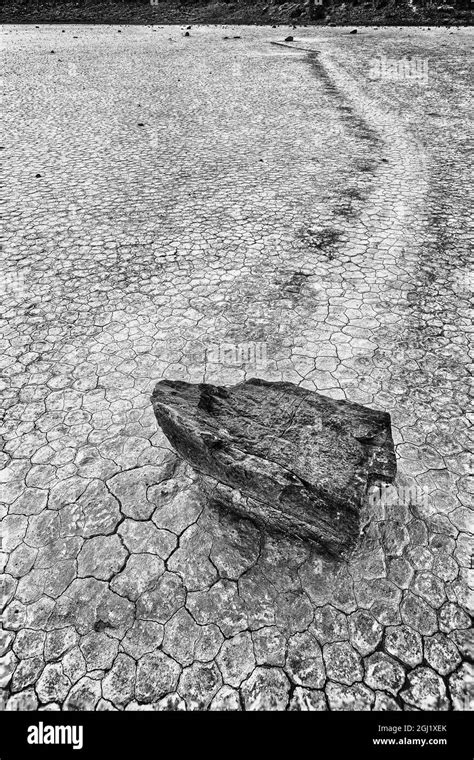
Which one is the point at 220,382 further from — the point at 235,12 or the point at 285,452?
the point at 235,12

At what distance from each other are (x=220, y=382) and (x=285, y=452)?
936 mm

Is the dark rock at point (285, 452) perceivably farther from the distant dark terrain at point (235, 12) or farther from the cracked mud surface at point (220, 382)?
the distant dark terrain at point (235, 12)

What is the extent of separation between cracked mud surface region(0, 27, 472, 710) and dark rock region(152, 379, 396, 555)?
185mm

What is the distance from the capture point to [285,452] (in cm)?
204

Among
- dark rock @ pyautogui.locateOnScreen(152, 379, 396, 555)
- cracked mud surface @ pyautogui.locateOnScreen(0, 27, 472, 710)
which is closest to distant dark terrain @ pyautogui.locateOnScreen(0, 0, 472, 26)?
cracked mud surface @ pyautogui.locateOnScreen(0, 27, 472, 710)

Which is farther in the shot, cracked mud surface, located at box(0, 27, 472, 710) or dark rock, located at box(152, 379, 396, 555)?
dark rock, located at box(152, 379, 396, 555)

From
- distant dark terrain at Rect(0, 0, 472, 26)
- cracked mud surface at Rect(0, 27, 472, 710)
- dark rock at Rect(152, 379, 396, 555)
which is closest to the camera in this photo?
cracked mud surface at Rect(0, 27, 472, 710)

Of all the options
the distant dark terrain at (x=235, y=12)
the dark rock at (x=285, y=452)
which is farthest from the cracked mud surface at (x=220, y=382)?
the distant dark terrain at (x=235, y=12)

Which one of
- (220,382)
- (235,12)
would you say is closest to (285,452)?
(220,382)

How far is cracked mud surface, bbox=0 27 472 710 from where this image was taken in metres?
1.75

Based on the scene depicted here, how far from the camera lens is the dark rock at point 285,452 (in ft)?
6.26

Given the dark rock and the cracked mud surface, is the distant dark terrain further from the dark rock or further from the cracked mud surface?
the dark rock

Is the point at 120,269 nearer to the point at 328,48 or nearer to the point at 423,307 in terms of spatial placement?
the point at 423,307

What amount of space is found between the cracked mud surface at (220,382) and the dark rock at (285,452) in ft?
0.61
